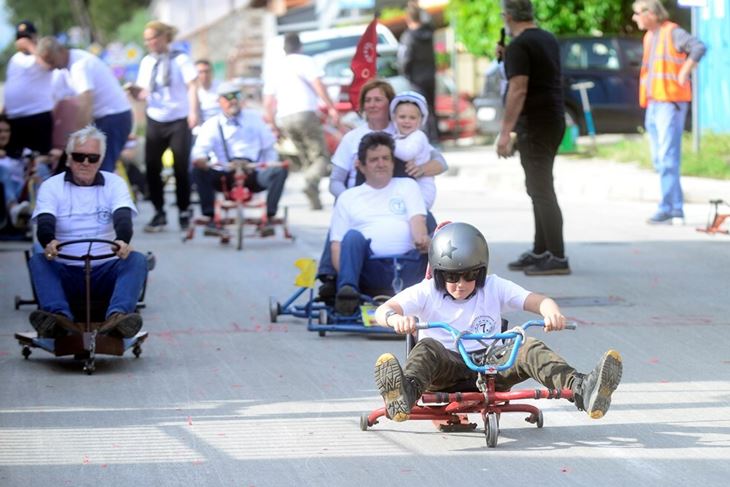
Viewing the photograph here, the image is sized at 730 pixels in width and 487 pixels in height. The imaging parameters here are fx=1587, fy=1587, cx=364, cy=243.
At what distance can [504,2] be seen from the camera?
12.7 m

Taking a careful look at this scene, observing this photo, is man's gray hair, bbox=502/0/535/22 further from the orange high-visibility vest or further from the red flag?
the orange high-visibility vest

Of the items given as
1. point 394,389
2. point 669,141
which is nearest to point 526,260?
point 669,141

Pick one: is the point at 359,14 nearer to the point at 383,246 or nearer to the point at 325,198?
the point at 325,198

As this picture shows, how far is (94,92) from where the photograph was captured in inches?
588

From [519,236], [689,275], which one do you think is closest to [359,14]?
[519,236]

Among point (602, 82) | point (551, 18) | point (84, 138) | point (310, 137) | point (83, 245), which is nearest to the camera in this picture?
point (83, 245)

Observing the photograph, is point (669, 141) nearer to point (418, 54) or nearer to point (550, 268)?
point (550, 268)

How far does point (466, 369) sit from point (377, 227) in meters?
3.20

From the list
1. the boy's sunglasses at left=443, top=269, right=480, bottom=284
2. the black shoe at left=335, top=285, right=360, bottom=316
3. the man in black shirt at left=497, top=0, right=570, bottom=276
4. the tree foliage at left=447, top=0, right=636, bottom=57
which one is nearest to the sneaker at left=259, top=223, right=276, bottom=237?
the man in black shirt at left=497, top=0, right=570, bottom=276

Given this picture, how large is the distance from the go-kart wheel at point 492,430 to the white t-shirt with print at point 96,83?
880 centimetres

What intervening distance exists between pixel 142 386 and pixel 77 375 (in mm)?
590

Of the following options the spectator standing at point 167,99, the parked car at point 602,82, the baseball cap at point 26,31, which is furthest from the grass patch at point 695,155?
the baseball cap at point 26,31

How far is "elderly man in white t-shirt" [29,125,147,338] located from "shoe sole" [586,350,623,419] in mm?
3196

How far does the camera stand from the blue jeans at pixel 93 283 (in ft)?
29.3
